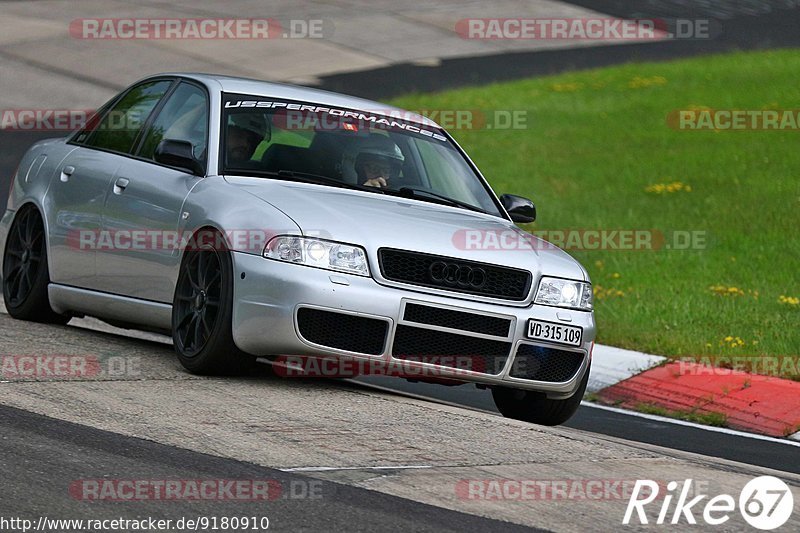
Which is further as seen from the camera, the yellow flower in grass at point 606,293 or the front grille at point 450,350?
the yellow flower in grass at point 606,293

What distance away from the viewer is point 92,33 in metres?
28.0

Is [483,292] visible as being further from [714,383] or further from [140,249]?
[714,383]

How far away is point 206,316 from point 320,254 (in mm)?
771

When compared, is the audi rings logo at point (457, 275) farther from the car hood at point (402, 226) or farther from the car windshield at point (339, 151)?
the car windshield at point (339, 151)

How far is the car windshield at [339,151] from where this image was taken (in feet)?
28.3

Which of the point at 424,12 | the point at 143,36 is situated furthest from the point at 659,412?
the point at 424,12

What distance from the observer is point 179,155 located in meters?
8.38

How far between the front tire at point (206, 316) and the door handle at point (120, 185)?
97cm

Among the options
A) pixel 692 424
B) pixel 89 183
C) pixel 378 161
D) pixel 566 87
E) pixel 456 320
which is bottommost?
pixel 692 424
